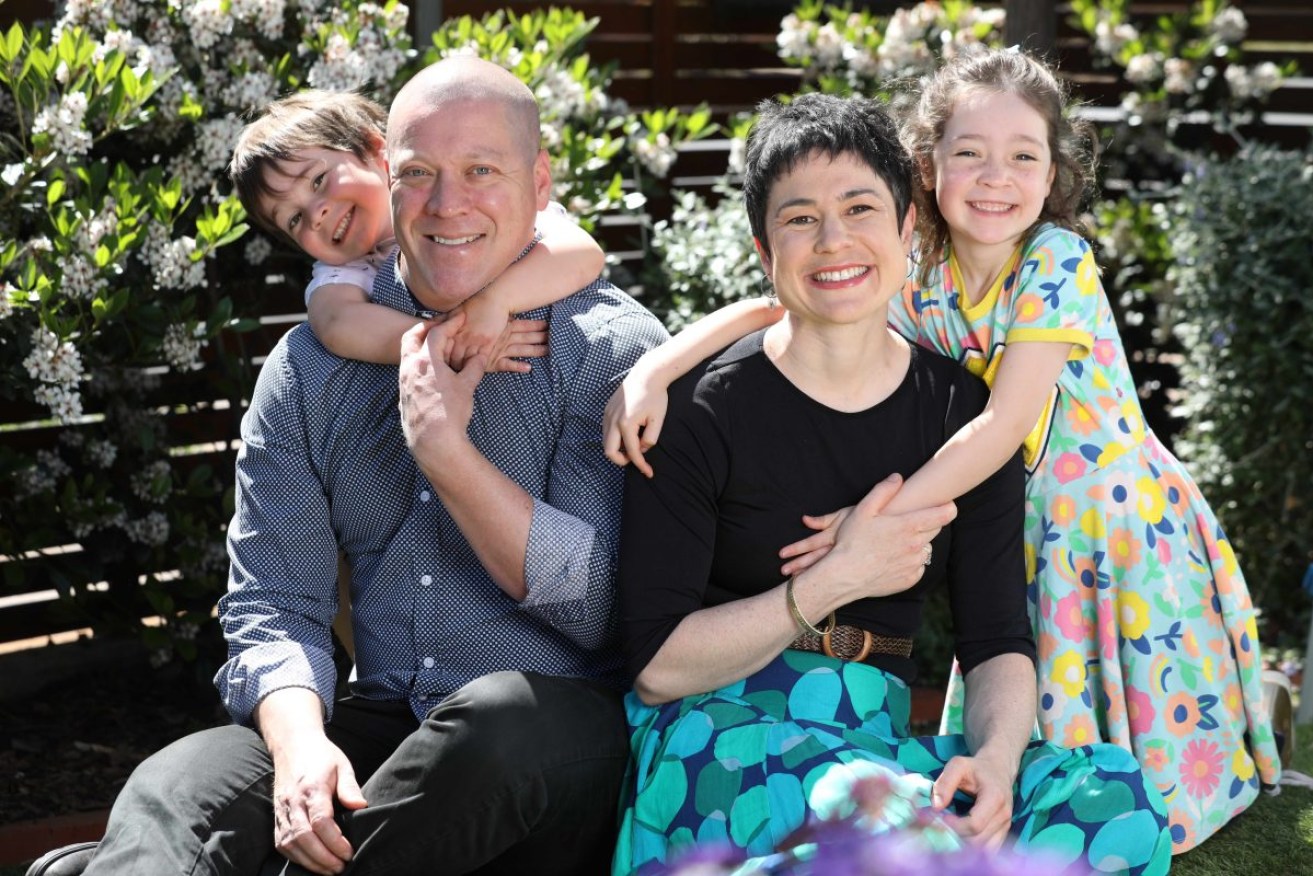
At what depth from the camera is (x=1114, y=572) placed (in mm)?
2971

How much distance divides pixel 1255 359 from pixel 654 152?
1.98 m

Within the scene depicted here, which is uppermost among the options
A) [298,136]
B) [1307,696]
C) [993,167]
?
[298,136]

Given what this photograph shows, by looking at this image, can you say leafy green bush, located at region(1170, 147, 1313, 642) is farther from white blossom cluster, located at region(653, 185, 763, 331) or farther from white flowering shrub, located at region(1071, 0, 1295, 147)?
white blossom cluster, located at region(653, 185, 763, 331)

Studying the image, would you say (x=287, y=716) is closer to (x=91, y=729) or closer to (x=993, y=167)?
(x=993, y=167)

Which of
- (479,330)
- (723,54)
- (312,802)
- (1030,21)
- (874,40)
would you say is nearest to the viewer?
(312,802)

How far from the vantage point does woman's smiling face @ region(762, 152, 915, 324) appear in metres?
2.54

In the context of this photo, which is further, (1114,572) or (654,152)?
(654,152)

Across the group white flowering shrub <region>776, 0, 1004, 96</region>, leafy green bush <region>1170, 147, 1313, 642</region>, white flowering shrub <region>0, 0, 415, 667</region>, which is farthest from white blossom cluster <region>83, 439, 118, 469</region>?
leafy green bush <region>1170, 147, 1313, 642</region>

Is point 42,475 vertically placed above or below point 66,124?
below

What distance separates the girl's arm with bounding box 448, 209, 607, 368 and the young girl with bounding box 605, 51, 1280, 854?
0.31 metres

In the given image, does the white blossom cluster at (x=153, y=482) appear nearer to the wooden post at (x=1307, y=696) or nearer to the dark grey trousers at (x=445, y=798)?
the dark grey trousers at (x=445, y=798)

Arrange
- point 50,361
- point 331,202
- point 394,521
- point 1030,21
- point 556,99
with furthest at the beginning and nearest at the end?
point 1030,21
point 556,99
point 50,361
point 331,202
point 394,521

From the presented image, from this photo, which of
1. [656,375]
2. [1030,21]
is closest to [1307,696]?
[1030,21]

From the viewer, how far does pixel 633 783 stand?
2547 mm
